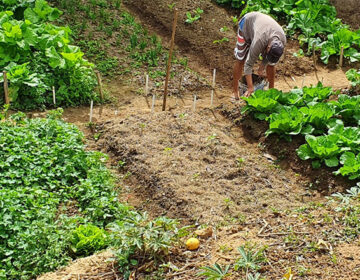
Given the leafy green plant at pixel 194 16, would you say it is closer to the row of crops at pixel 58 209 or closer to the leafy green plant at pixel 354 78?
the leafy green plant at pixel 354 78

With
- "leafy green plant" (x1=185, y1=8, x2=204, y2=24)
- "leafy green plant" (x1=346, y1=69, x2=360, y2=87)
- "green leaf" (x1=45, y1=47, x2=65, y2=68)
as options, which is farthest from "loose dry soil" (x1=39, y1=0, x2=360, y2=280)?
"leafy green plant" (x1=185, y1=8, x2=204, y2=24)

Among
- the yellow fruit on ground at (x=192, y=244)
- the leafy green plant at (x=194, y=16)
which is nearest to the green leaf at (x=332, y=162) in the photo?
the yellow fruit on ground at (x=192, y=244)

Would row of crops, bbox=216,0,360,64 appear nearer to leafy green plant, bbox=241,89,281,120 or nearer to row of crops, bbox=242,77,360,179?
row of crops, bbox=242,77,360,179

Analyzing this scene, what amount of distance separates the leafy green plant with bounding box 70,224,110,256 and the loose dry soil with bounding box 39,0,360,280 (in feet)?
0.81

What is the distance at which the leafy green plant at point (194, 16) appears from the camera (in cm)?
1049

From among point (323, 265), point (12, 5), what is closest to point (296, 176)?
point (323, 265)

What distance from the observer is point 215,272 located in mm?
4113

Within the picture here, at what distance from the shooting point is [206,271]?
425 cm

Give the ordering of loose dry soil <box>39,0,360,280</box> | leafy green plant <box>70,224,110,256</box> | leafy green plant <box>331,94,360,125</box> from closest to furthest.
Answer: loose dry soil <box>39,0,360,280</box> → leafy green plant <box>70,224,110,256</box> → leafy green plant <box>331,94,360,125</box>

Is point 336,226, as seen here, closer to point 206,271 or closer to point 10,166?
point 206,271

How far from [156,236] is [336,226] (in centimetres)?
174

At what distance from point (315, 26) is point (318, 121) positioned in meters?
3.72

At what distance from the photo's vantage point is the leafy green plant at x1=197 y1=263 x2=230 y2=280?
13.4 ft

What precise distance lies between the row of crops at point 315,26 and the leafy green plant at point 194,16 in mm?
905
